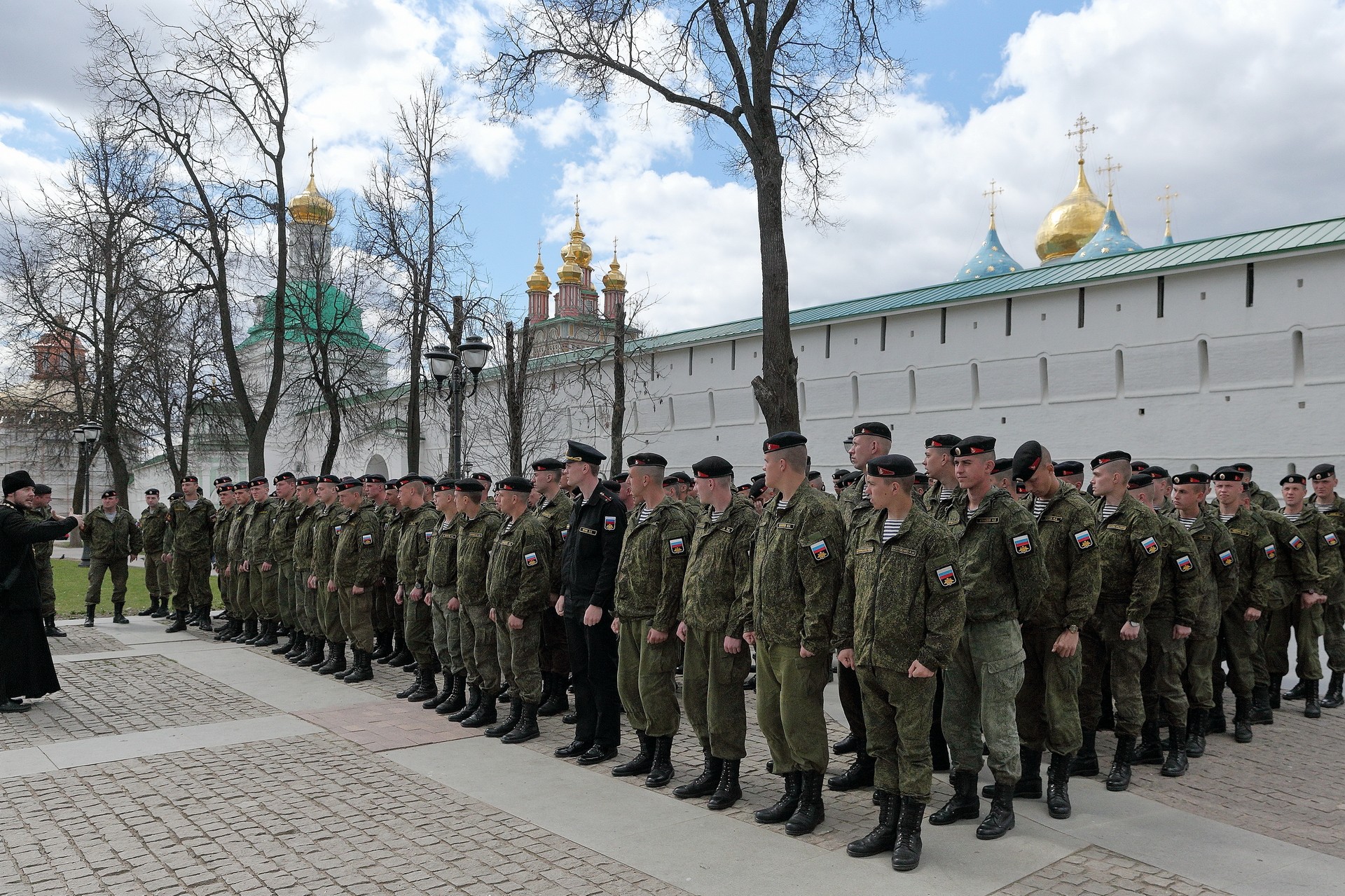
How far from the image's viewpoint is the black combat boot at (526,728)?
700 cm

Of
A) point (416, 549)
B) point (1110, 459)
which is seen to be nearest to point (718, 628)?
point (1110, 459)

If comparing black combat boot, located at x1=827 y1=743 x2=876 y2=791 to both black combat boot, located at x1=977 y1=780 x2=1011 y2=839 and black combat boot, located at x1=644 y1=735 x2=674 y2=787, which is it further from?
black combat boot, located at x1=644 y1=735 x2=674 y2=787

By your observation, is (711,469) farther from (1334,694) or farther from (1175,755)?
(1334,694)

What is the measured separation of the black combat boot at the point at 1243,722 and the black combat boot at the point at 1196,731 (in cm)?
48

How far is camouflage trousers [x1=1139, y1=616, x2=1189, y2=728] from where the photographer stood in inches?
250

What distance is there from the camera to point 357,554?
928 cm

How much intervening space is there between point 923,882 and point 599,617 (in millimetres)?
2863

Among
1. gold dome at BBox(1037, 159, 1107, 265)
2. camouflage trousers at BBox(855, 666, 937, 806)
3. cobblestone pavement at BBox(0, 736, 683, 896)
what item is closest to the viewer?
cobblestone pavement at BBox(0, 736, 683, 896)

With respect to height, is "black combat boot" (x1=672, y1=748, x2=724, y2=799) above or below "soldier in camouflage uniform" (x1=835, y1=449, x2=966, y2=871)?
below

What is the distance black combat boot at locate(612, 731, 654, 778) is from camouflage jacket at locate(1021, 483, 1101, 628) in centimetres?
253

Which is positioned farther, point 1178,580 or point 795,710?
point 1178,580

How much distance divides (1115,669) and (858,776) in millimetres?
1962

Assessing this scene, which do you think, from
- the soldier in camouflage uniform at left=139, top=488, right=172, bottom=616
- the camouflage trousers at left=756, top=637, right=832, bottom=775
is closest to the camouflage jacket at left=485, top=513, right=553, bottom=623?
the camouflage trousers at left=756, top=637, right=832, bottom=775

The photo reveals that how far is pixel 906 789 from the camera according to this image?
4551mm
